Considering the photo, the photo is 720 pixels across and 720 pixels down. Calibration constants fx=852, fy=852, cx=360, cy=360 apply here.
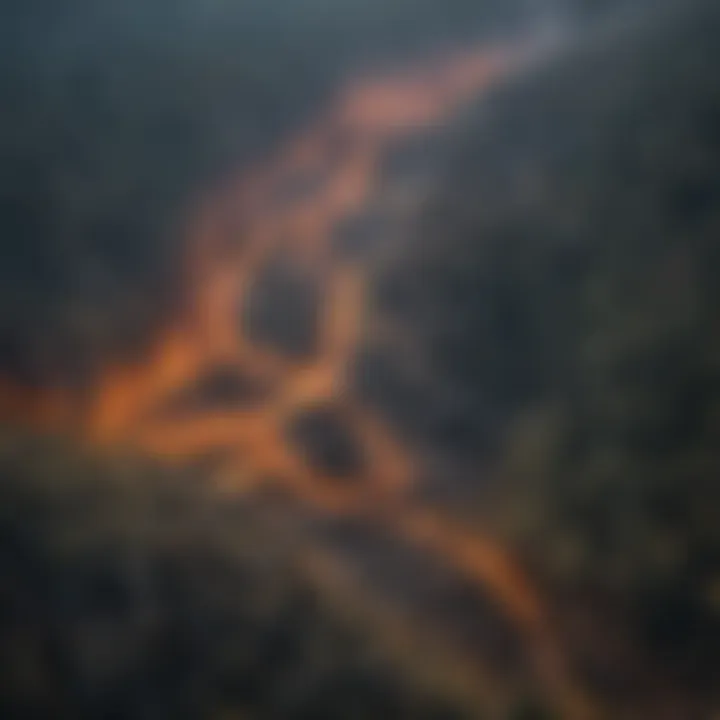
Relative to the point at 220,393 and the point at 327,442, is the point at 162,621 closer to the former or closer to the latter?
the point at 327,442

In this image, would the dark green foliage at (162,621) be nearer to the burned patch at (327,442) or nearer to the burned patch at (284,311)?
the burned patch at (327,442)

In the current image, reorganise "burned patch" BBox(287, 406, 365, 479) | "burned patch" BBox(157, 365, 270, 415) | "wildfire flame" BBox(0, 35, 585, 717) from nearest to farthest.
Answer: "wildfire flame" BBox(0, 35, 585, 717) < "burned patch" BBox(287, 406, 365, 479) < "burned patch" BBox(157, 365, 270, 415)

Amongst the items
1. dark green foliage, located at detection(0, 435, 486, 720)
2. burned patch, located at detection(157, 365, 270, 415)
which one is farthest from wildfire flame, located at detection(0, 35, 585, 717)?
dark green foliage, located at detection(0, 435, 486, 720)

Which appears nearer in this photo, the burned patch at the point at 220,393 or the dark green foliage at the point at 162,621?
the dark green foliage at the point at 162,621

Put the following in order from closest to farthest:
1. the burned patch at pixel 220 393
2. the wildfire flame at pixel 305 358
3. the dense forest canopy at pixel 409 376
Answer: the dense forest canopy at pixel 409 376, the wildfire flame at pixel 305 358, the burned patch at pixel 220 393

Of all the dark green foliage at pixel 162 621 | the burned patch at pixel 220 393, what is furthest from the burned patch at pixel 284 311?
the dark green foliage at pixel 162 621

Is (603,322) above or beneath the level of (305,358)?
beneath

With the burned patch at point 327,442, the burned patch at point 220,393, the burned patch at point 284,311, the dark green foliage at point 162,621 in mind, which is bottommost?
the dark green foliage at point 162,621

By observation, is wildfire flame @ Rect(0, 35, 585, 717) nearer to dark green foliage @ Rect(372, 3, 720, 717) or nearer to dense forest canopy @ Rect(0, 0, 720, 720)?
dense forest canopy @ Rect(0, 0, 720, 720)

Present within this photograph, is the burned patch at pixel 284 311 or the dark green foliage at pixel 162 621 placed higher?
the burned patch at pixel 284 311

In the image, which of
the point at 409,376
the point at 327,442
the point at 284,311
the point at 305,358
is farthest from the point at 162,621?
the point at 284,311

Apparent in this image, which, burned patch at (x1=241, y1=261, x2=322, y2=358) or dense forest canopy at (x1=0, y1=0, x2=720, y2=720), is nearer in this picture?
dense forest canopy at (x1=0, y1=0, x2=720, y2=720)
